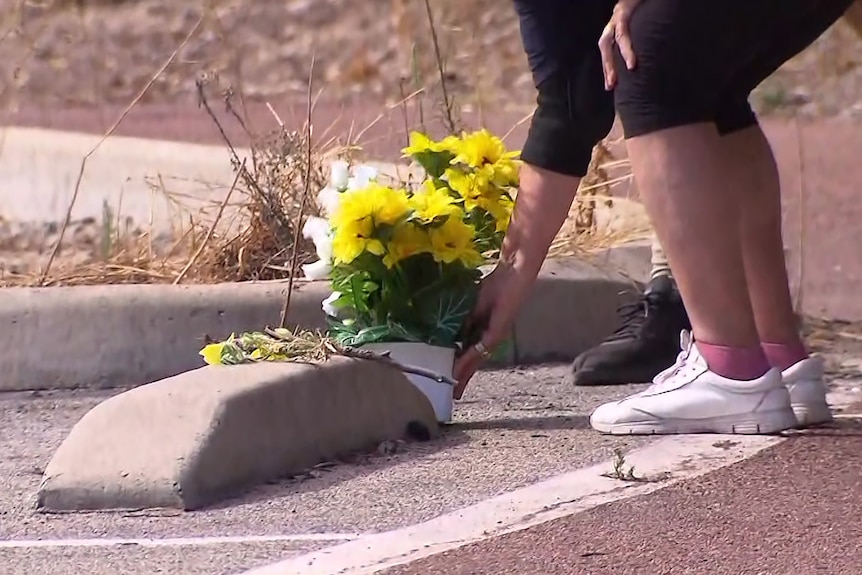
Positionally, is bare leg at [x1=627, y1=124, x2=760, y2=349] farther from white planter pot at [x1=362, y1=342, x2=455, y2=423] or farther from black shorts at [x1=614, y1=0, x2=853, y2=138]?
white planter pot at [x1=362, y1=342, x2=455, y2=423]

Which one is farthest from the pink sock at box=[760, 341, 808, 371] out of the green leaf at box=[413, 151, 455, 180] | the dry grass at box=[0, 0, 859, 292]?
the dry grass at box=[0, 0, 859, 292]

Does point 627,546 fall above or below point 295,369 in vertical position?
below

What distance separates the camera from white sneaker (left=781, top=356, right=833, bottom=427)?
339 centimetres

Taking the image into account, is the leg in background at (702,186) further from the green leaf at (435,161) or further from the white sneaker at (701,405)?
the green leaf at (435,161)

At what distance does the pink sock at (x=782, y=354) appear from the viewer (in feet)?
11.4

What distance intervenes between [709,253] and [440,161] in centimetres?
82

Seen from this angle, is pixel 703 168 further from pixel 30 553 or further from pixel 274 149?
pixel 274 149

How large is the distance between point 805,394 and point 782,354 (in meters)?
0.12

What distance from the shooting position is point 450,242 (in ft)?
11.5

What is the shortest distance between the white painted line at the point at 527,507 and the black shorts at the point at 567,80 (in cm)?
70

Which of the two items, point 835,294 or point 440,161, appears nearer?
point 440,161

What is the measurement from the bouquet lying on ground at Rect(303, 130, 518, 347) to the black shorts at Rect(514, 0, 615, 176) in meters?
0.27

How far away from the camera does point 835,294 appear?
572cm

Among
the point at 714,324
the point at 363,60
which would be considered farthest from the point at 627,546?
the point at 363,60
